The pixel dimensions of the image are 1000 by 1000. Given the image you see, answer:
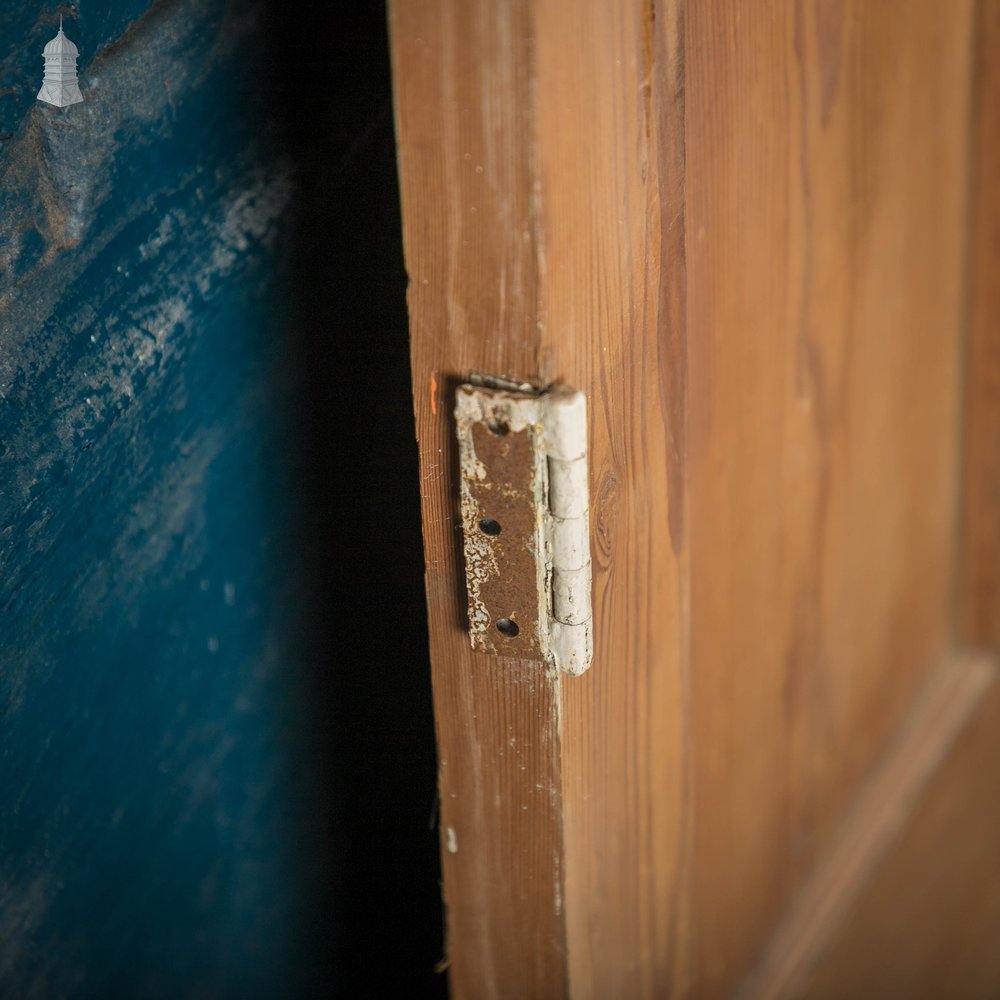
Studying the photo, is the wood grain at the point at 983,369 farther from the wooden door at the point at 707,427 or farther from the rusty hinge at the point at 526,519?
the rusty hinge at the point at 526,519

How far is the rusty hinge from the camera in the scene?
0.54 metres

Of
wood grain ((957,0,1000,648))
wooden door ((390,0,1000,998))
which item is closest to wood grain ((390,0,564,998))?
wooden door ((390,0,1000,998))

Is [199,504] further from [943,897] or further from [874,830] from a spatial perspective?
[943,897]

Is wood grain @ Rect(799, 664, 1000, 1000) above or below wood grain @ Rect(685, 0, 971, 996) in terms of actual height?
below

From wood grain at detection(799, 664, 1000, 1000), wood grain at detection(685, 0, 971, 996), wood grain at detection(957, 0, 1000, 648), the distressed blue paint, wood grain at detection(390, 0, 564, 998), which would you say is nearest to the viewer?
wood grain at detection(390, 0, 564, 998)

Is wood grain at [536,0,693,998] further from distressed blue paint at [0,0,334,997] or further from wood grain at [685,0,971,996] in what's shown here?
distressed blue paint at [0,0,334,997]

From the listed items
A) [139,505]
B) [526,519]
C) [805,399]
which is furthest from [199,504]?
[805,399]

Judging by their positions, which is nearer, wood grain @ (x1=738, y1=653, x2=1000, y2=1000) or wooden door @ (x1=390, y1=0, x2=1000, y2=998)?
wooden door @ (x1=390, y1=0, x2=1000, y2=998)

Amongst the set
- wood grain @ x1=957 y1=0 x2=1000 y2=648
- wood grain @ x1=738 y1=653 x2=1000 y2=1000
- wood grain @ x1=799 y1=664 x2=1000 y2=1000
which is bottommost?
wood grain @ x1=799 y1=664 x2=1000 y2=1000

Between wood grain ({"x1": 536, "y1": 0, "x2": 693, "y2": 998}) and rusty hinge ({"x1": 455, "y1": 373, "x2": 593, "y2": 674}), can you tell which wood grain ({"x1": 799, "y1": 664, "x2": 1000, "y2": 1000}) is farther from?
rusty hinge ({"x1": 455, "y1": 373, "x2": 593, "y2": 674})

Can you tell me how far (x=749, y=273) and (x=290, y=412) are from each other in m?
0.30

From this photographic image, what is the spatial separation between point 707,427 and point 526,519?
229 mm

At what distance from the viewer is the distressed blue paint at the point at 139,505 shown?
61 centimetres

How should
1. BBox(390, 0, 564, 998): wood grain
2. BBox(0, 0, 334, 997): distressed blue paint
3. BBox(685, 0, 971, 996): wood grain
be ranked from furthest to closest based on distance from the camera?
BBox(685, 0, 971, 996): wood grain
BBox(0, 0, 334, 997): distressed blue paint
BBox(390, 0, 564, 998): wood grain
